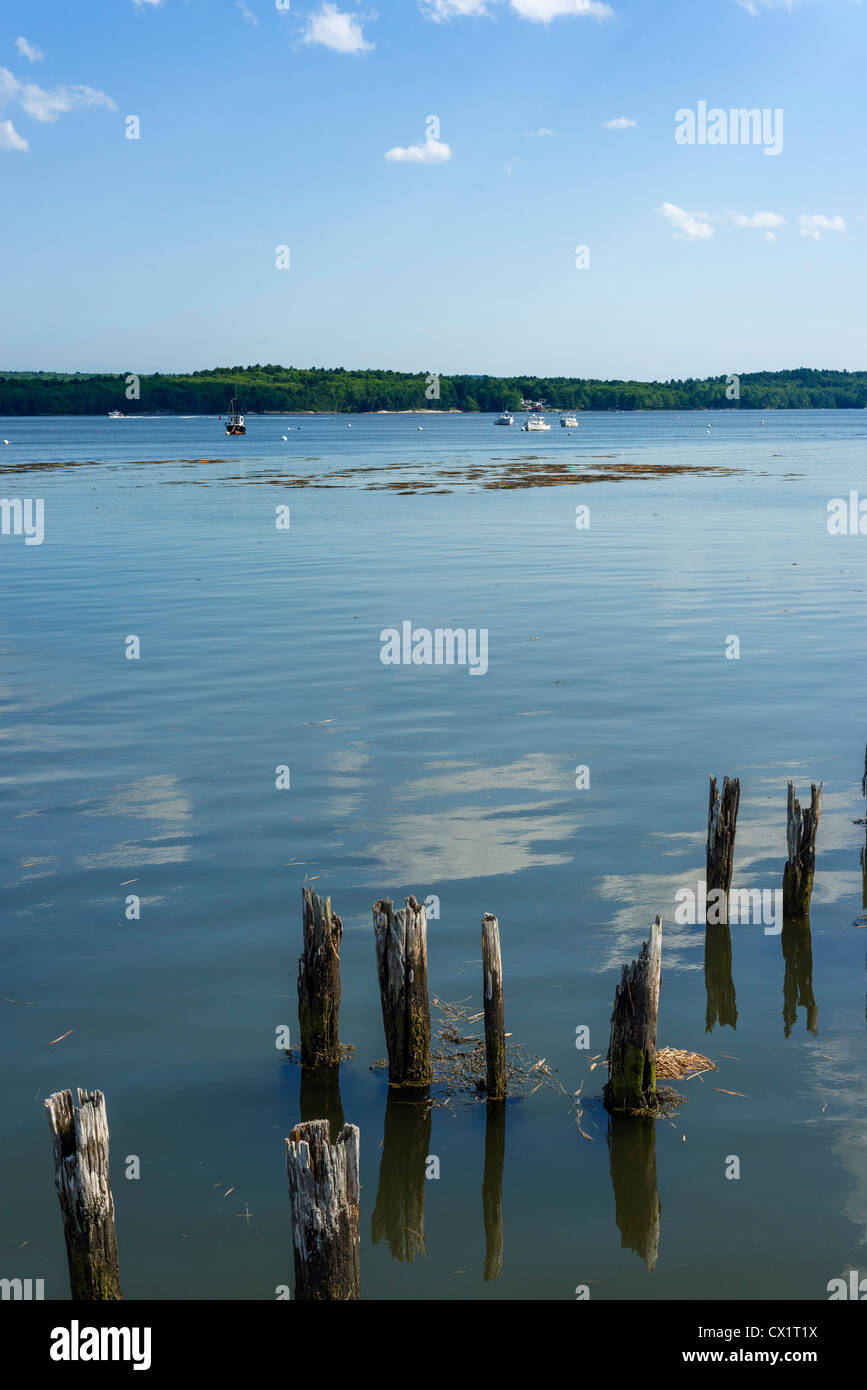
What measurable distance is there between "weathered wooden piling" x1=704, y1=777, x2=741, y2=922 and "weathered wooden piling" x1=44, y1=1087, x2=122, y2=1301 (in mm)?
7302

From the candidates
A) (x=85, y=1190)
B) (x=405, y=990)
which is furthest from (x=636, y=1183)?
(x=85, y=1190)

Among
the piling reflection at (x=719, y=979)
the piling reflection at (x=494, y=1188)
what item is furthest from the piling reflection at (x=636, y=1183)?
the piling reflection at (x=719, y=979)

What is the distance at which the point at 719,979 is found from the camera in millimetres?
12031

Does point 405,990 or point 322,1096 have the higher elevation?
point 405,990

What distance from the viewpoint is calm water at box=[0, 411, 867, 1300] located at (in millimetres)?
8625

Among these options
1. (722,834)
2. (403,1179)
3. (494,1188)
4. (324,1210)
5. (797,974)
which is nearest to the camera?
(324,1210)

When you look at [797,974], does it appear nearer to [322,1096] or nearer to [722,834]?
[722,834]

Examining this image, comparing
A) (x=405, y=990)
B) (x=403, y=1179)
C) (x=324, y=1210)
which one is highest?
(x=405, y=990)

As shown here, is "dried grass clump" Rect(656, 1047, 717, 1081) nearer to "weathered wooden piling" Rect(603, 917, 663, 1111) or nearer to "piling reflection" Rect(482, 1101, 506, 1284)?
"weathered wooden piling" Rect(603, 917, 663, 1111)

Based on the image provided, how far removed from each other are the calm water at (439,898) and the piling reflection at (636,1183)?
32mm

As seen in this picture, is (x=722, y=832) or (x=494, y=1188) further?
(x=722, y=832)

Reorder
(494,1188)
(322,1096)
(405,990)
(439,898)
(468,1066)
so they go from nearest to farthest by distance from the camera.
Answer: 1. (494,1188)
2. (405,990)
3. (322,1096)
4. (468,1066)
5. (439,898)

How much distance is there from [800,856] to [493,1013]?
184 inches
